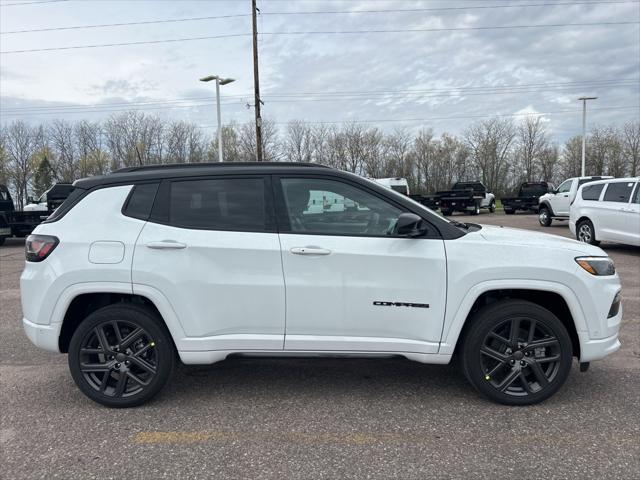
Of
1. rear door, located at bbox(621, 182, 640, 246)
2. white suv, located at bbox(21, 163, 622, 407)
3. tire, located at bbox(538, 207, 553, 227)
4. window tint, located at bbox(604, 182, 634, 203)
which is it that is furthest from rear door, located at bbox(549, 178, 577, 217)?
white suv, located at bbox(21, 163, 622, 407)

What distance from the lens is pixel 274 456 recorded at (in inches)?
114

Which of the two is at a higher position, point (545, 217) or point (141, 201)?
point (141, 201)

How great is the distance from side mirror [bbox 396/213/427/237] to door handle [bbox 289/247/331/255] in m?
0.52

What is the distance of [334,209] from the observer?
140 inches

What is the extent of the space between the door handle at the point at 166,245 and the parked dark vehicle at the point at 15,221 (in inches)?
599

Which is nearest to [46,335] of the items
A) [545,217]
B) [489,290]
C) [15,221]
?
[489,290]

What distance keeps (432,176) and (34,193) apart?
138 ft

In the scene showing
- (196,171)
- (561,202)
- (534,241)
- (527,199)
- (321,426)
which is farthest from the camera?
(527,199)

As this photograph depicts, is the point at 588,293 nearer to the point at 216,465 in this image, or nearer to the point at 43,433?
the point at 216,465

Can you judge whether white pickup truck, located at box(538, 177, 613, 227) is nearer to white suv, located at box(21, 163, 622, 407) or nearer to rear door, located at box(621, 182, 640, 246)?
rear door, located at box(621, 182, 640, 246)

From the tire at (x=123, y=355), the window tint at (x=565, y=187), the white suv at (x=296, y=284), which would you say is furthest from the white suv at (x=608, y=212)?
the tire at (x=123, y=355)

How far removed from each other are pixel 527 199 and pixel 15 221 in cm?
2595

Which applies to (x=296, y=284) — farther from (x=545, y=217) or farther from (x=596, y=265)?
(x=545, y=217)

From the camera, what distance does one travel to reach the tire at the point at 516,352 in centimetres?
342
